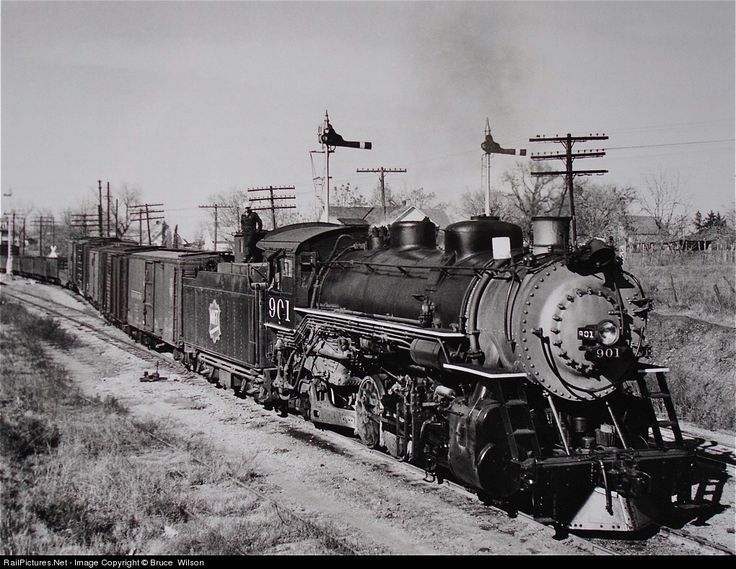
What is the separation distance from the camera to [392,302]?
9398mm

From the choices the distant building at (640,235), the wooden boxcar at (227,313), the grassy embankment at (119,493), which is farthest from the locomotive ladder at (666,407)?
the distant building at (640,235)

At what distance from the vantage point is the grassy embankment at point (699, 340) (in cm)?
1302

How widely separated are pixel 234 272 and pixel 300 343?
3103 mm

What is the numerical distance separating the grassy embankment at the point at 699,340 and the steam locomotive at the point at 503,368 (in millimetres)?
4663

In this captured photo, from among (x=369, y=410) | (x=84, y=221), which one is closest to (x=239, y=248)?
(x=369, y=410)

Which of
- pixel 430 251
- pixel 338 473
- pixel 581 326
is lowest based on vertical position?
pixel 338 473

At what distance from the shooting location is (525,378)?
7.46 m

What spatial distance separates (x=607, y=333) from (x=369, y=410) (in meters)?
3.50

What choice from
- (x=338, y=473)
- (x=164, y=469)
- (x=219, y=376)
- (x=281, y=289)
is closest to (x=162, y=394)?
(x=219, y=376)

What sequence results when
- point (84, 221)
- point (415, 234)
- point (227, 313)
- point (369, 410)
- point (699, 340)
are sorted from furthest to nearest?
point (84, 221) → point (699, 340) → point (227, 313) → point (415, 234) → point (369, 410)

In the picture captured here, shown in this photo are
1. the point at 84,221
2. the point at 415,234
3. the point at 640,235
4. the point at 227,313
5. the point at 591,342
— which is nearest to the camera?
the point at 591,342

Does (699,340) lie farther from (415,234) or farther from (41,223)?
(41,223)

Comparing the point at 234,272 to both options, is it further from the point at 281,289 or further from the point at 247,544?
the point at 247,544

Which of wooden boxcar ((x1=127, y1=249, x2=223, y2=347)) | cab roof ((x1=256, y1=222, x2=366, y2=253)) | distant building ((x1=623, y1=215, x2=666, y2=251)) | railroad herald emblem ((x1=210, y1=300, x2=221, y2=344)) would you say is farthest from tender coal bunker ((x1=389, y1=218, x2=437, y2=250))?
distant building ((x1=623, y1=215, x2=666, y2=251))
